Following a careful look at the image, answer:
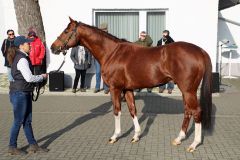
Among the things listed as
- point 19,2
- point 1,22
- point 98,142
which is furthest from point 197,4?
point 1,22

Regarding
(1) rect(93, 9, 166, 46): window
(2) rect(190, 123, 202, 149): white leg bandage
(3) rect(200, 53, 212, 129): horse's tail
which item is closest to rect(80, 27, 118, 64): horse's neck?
(3) rect(200, 53, 212, 129): horse's tail

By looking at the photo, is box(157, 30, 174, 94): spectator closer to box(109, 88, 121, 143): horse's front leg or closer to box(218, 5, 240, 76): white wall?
box(109, 88, 121, 143): horse's front leg

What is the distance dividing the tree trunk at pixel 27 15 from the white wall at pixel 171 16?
523mm

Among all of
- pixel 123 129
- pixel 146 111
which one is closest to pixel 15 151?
pixel 123 129

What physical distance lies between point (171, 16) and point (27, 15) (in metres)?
4.99

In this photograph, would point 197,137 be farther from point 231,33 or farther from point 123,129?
point 231,33

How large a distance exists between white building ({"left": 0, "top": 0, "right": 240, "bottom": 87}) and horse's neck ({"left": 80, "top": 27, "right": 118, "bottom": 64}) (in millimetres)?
Result: 6001

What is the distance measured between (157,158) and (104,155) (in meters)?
0.83

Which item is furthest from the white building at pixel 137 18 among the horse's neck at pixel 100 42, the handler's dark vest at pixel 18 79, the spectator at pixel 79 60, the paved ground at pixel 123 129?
the handler's dark vest at pixel 18 79

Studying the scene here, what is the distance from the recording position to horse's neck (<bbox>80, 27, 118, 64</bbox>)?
237 inches

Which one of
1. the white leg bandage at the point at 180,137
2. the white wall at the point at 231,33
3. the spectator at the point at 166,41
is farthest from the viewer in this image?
the white wall at the point at 231,33

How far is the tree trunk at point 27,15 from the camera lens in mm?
11432

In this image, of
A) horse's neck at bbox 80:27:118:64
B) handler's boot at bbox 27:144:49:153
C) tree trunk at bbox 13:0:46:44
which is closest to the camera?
handler's boot at bbox 27:144:49:153

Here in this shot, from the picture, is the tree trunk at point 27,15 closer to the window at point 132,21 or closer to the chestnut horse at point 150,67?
the window at point 132,21
